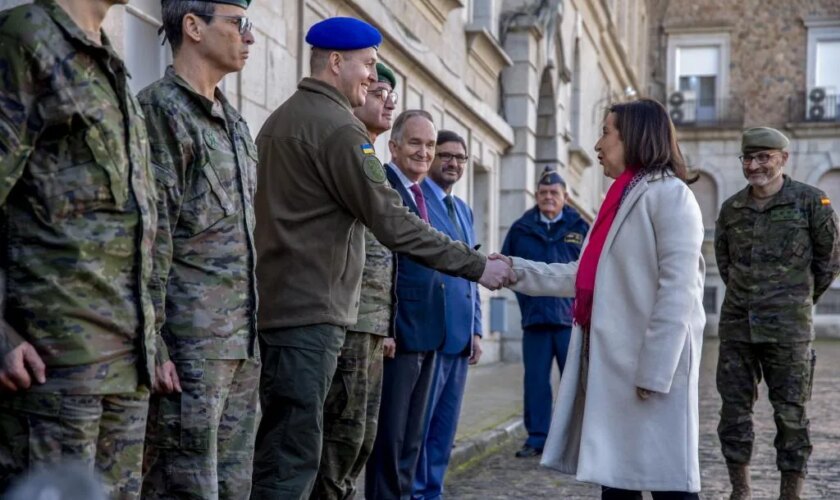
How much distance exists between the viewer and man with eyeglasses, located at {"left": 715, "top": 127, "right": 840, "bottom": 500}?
22.7ft

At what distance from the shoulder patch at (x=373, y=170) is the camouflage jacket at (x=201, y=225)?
70 centimetres

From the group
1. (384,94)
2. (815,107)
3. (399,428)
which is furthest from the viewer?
(815,107)

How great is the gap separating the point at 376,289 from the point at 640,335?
51.6 inches

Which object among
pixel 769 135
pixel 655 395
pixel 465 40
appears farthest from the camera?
pixel 465 40

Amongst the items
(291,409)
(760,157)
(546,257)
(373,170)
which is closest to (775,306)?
(760,157)

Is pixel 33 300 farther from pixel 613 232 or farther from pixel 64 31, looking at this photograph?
pixel 613 232

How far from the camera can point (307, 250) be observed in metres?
4.54

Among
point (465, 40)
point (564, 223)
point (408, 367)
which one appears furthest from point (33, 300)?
point (465, 40)

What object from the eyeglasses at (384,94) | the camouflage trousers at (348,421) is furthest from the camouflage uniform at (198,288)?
the eyeglasses at (384,94)

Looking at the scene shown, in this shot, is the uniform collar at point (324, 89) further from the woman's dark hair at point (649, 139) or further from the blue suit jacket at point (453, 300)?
the blue suit jacket at point (453, 300)

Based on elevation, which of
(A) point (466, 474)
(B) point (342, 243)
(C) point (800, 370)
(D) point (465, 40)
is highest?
(D) point (465, 40)

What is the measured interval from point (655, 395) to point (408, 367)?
1680mm

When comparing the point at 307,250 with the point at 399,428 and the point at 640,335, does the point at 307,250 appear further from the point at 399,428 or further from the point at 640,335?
the point at 399,428

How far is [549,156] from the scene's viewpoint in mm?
20969
